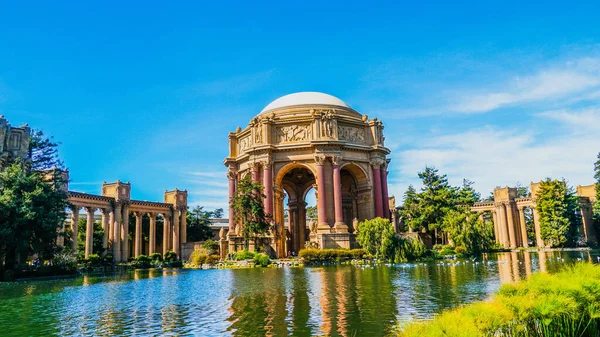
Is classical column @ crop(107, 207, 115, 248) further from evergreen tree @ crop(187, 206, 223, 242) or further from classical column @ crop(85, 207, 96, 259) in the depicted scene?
evergreen tree @ crop(187, 206, 223, 242)

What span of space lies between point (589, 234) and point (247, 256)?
5581 centimetres

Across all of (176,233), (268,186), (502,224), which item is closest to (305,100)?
(268,186)

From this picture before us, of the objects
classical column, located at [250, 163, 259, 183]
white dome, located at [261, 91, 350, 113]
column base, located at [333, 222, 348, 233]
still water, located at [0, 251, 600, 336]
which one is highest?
white dome, located at [261, 91, 350, 113]

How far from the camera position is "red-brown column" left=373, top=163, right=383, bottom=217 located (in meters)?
48.1

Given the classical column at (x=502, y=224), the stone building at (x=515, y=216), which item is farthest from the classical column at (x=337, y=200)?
the classical column at (x=502, y=224)

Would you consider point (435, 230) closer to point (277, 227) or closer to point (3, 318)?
point (277, 227)

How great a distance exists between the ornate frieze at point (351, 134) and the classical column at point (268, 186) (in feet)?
26.5

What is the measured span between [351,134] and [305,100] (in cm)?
621

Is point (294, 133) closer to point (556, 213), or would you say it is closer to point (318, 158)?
point (318, 158)

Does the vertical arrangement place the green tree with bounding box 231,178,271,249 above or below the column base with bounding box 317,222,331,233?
above

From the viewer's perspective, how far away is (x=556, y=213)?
59906 mm

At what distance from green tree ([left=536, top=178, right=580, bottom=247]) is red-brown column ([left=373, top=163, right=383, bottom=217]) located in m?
26.7

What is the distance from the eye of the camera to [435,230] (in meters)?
51.8

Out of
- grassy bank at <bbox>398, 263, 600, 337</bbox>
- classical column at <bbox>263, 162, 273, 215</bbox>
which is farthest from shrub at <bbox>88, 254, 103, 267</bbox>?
grassy bank at <bbox>398, 263, 600, 337</bbox>
